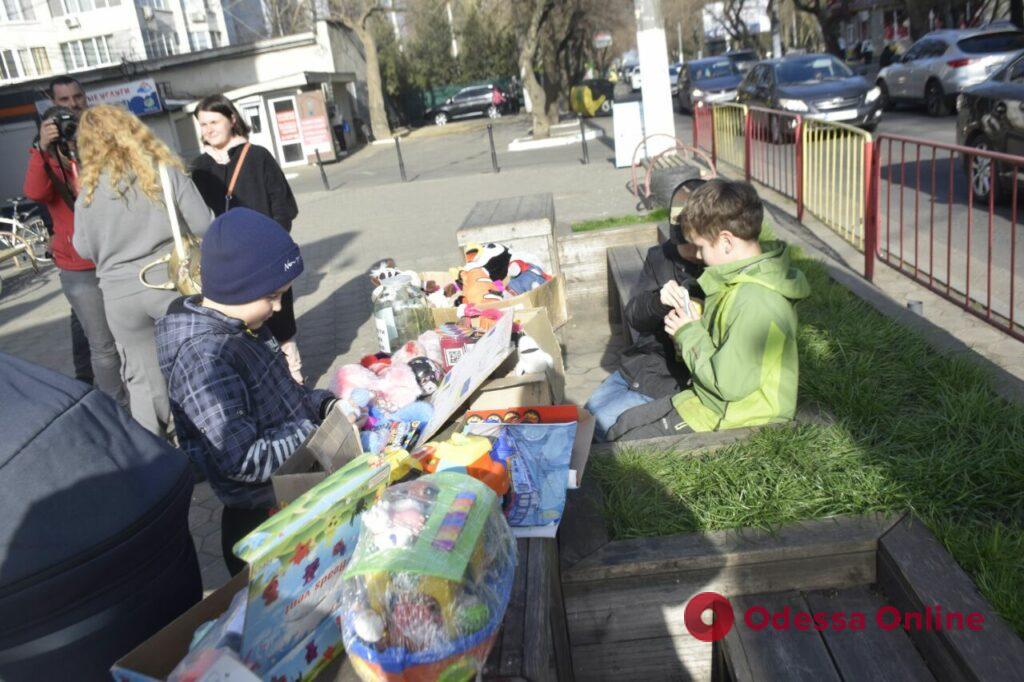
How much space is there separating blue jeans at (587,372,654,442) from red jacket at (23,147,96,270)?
9.54ft

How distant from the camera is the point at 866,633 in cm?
229

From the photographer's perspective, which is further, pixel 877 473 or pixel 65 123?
pixel 65 123

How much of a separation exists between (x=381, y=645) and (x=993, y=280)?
6122mm

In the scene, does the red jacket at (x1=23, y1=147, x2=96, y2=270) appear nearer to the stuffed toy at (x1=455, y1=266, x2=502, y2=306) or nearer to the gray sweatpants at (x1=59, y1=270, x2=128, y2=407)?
the gray sweatpants at (x1=59, y1=270, x2=128, y2=407)

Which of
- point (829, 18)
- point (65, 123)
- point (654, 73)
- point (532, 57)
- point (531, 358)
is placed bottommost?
point (531, 358)

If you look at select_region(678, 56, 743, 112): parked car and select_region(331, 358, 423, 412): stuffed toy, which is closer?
select_region(331, 358, 423, 412): stuffed toy

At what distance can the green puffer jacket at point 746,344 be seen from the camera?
2.94 m

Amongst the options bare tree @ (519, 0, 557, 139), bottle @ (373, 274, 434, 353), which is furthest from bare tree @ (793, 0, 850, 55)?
bottle @ (373, 274, 434, 353)

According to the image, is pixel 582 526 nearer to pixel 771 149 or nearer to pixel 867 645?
pixel 867 645

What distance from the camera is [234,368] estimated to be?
246 centimetres

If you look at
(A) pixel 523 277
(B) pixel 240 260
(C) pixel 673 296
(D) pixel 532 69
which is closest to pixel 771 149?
(A) pixel 523 277

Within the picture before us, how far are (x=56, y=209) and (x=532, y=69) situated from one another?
21.8 m

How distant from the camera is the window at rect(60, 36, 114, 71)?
47.4m

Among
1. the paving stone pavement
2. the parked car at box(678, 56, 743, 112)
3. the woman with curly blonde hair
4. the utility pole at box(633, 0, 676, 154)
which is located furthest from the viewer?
the parked car at box(678, 56, 743, 112)
